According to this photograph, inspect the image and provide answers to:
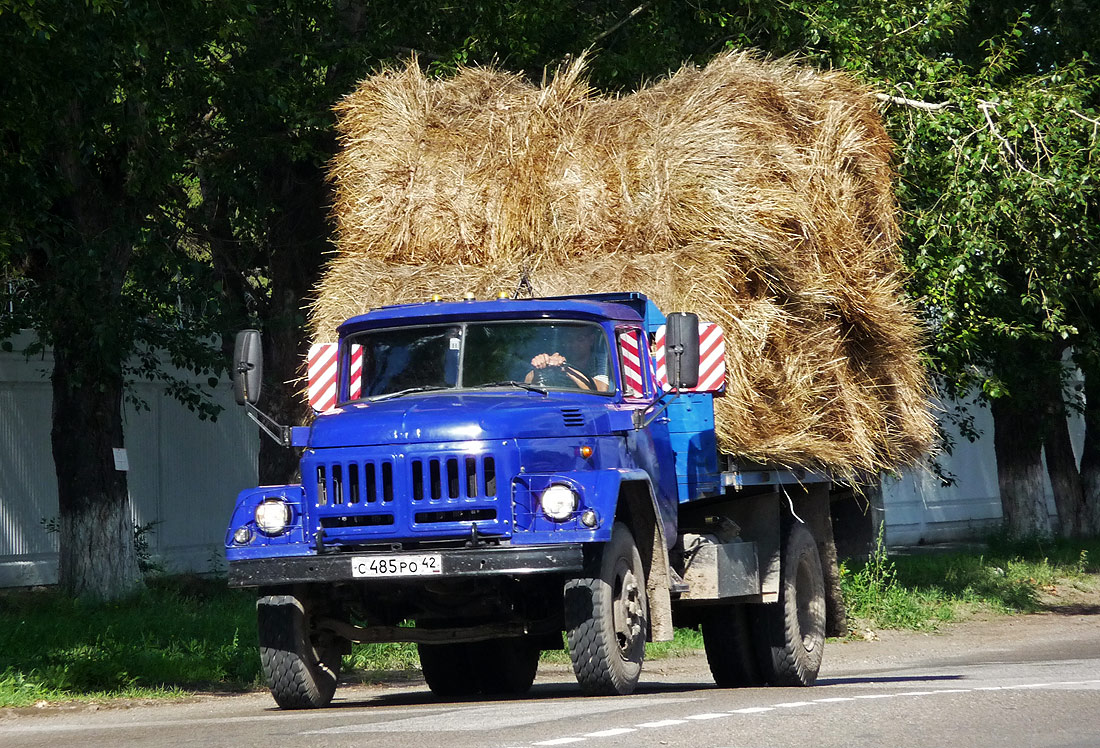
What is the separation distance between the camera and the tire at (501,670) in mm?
11914

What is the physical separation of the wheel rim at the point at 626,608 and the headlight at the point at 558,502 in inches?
20.2

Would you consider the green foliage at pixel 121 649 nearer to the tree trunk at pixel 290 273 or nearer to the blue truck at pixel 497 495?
the blue truck at pixel 497 495

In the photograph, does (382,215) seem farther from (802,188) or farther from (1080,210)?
(1080,210)

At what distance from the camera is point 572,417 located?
30.7 ft

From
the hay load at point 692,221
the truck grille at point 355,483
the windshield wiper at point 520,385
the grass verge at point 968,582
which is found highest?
the hay load at point 692,221

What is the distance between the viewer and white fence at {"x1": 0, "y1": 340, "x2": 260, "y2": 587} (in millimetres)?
17688

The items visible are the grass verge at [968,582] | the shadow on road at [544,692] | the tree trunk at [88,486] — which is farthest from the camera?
the grass verge at [968,582]

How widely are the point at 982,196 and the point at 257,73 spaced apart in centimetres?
718

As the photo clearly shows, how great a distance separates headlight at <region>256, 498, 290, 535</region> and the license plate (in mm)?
574

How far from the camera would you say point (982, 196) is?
15.9 metres

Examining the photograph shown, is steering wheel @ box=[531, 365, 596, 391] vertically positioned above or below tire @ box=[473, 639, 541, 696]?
above

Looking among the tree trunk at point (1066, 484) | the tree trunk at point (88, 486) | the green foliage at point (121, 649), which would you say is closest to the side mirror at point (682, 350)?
the green foliage at point (121, 649)

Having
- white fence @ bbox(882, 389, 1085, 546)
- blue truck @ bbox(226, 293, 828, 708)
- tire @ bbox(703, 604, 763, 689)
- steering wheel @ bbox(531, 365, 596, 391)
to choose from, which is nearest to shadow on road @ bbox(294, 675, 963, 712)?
tire @ bbox(703, 604, 763, 689)

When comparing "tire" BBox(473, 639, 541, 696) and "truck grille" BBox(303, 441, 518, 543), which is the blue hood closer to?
"truck grille" BBox(303, 441, 518, 543)
